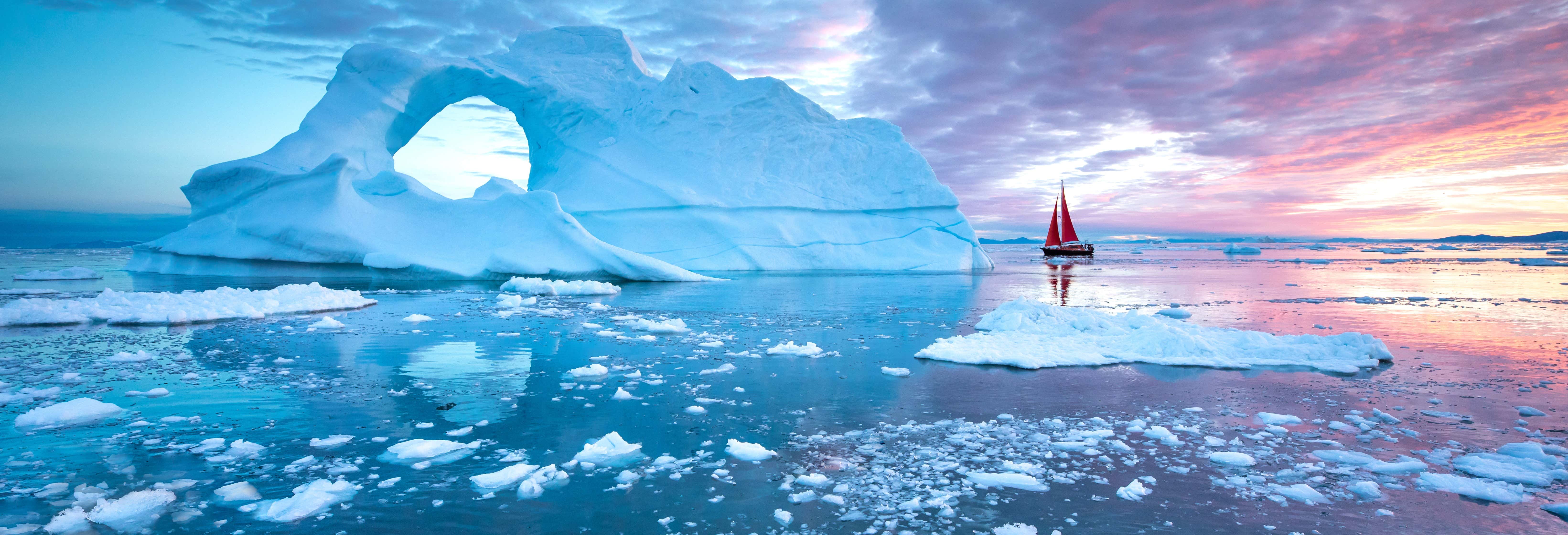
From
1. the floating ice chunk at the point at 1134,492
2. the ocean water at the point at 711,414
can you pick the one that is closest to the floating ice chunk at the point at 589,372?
the ocean water at the point at 711,414

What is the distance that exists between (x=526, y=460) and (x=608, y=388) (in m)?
1.52

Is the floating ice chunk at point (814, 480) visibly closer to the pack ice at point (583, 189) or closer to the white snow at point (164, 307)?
the white snow at point (164, 307)

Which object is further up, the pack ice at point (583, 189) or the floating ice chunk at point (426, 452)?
the pack ice at point (583, 189)

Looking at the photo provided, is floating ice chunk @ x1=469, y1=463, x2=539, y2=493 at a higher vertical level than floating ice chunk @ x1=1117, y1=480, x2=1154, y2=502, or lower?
higher

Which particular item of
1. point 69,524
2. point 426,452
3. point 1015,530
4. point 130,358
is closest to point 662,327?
point 130,358

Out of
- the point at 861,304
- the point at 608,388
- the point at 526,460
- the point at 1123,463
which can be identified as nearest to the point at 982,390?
the point at 1123,463

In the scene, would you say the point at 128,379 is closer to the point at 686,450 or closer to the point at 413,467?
the point at 413,467

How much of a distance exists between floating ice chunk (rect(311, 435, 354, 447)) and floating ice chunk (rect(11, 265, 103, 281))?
17349 mm

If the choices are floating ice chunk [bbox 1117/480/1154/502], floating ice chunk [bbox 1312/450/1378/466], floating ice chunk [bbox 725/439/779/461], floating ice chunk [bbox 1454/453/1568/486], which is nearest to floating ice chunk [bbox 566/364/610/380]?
floating ice chunk [bbox 725/439/779/461]

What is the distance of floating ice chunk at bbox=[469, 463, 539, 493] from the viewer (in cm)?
286

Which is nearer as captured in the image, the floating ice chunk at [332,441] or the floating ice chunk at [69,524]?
the floating ice chunk at [69,524]

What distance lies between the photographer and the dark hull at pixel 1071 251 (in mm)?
37844

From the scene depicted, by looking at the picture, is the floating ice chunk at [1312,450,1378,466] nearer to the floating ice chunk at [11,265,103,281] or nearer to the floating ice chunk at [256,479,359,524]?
the floating ice chunk at [256,479,359,524]

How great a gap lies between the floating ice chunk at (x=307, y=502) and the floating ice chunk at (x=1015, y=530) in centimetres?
230
